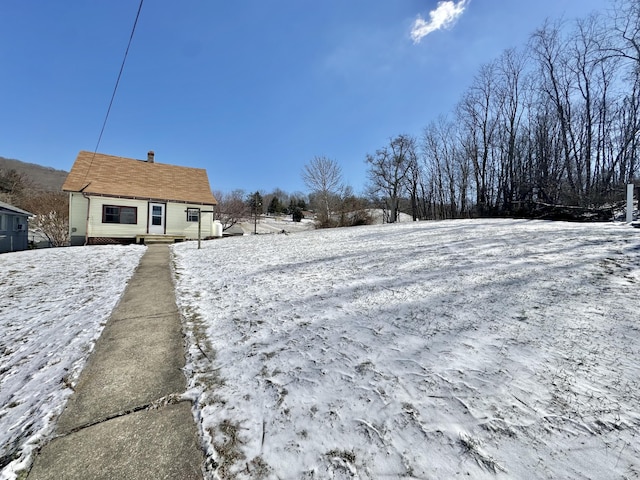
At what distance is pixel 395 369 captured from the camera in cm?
223

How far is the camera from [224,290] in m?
4.78

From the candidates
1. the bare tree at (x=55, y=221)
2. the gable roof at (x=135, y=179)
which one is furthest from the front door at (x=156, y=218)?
the bare tree at (x=55, y=221)

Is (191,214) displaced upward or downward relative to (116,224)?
upward

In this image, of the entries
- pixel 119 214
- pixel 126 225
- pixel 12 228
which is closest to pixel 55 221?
pixel 12 228

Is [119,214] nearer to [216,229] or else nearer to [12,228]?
[216,229]

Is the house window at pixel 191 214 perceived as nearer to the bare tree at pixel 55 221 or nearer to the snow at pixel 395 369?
the bare tree at pixel 55 221

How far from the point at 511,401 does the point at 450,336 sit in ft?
2.91

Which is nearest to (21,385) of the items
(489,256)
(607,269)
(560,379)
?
(560,379)

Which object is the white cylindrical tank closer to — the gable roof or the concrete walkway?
the gable roof

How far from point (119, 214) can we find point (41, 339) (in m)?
13.4

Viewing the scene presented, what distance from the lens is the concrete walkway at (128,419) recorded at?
1.49 metres

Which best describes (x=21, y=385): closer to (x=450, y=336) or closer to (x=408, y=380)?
(x=408, y=380)

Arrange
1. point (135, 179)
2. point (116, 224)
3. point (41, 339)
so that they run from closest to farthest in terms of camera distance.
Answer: point (41, 339)
point (116, 224)
point (135, 179)

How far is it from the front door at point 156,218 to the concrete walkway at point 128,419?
1332cm
